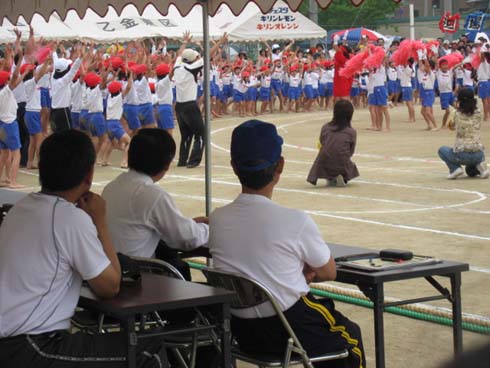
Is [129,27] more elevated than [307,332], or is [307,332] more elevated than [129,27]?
[129,27]

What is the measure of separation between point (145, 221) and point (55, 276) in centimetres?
123

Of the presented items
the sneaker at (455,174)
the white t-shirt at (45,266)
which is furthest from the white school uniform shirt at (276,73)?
the white t-shirt at (45,266)

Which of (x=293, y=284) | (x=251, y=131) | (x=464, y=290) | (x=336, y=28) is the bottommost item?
(x=464, y=290)

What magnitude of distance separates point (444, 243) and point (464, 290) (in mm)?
2043

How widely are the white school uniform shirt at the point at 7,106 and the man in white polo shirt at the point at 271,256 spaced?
10867 mm

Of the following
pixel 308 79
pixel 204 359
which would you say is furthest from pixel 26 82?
pixel 308 79

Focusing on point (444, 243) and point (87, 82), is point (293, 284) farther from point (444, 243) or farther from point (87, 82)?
point (87, 82)

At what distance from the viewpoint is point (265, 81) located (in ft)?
105

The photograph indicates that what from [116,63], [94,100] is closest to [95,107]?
→ [94,100]

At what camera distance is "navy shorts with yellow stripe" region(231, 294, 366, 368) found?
13.3 feet

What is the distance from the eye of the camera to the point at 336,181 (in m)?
13.7

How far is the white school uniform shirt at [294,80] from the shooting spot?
32.0 metres

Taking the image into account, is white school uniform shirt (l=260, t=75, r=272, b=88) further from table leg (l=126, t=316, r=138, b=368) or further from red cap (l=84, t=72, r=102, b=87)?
table leg (l=126, t=316, r=138, b=368)

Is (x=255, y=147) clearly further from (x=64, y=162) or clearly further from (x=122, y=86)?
(x=122, y=86)
